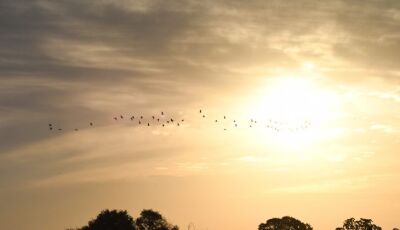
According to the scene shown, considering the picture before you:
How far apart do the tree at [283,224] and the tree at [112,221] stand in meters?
54.5

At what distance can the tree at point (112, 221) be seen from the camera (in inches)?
4934

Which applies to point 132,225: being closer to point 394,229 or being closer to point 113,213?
point 113,213

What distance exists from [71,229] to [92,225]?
19.7 meters

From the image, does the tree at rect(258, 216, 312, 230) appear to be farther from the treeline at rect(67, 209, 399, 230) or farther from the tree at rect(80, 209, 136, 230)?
the tree at rect(80, 209, 136, 230)

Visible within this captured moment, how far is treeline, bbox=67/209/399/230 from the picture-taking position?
413 ft

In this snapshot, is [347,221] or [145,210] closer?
[145,210]

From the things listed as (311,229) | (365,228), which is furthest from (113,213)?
(365,228)

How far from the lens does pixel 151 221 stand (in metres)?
156

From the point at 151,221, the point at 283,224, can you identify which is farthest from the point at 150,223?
the point at 283,224

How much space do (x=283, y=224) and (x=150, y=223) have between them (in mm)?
41705

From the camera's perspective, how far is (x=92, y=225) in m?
127

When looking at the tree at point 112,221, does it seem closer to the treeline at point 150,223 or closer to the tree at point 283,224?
the treeline at point 150,223

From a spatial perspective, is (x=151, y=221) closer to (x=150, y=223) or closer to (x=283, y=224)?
(x=150, y=223)

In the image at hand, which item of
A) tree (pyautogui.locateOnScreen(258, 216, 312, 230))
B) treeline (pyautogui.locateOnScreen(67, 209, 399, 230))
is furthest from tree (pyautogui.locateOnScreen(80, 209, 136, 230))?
tree (pyautogui.locateOnScreen(258, 216, 312, 230))
